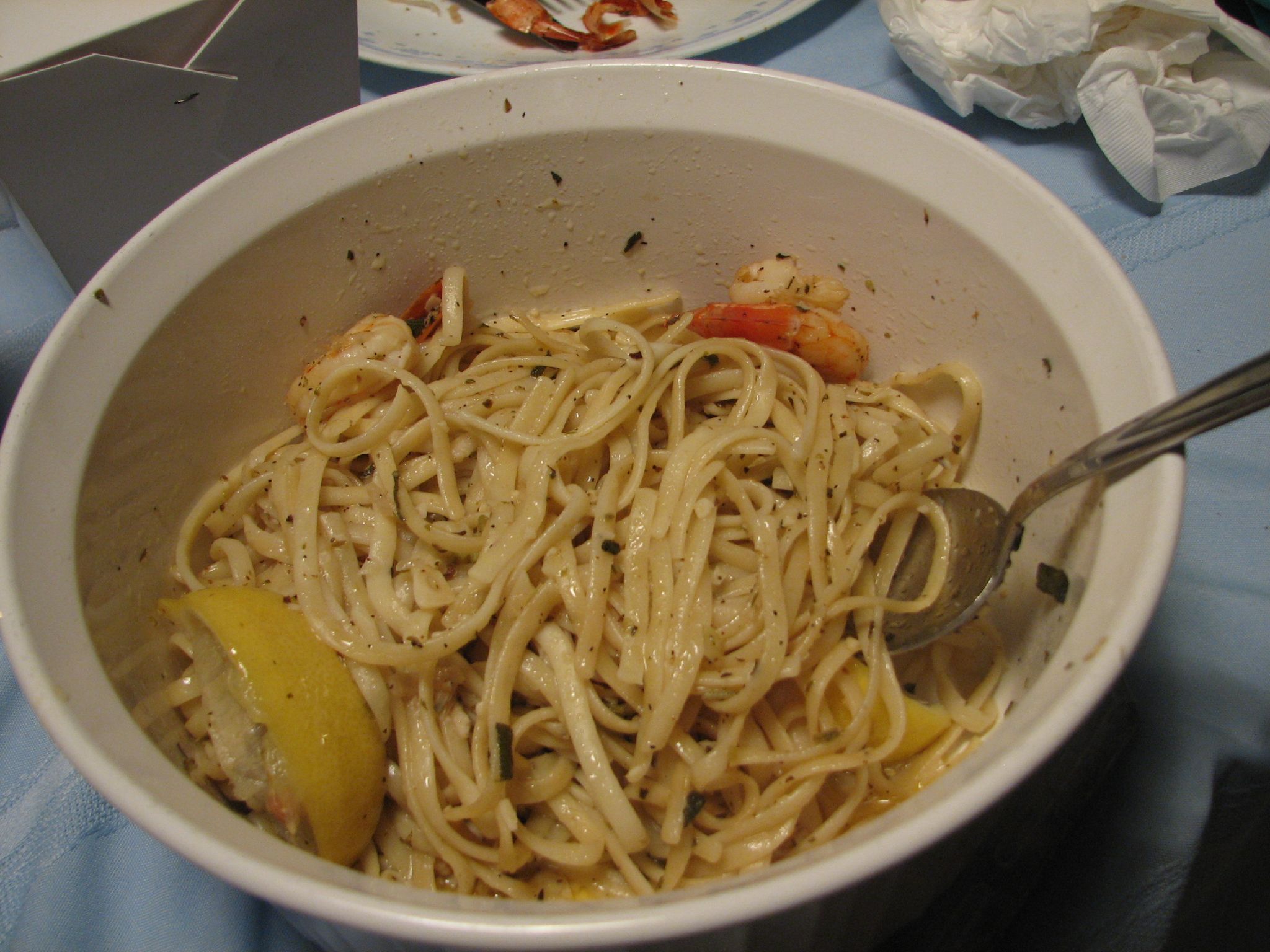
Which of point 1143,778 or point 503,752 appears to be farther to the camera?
point 1143,778

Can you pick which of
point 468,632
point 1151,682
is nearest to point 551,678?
point 468,632

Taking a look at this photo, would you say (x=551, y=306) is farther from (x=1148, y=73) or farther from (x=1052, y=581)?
(x=1148, y=73)

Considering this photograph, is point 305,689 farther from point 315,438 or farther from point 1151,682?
point 1151,682

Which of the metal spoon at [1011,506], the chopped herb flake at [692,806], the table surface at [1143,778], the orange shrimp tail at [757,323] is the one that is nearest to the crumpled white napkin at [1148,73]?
the table surface at [1143,778]

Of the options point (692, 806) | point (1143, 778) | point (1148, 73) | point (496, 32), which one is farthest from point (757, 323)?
point (496, 32)

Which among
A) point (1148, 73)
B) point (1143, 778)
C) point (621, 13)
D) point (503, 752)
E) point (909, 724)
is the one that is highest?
point (621, 13)

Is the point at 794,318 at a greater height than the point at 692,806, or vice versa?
the point at 794,318
